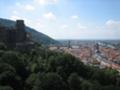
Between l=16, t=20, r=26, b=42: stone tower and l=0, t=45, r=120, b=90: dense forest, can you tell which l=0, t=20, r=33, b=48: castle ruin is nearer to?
l=16, t=20, r=26, b=42: stone tower

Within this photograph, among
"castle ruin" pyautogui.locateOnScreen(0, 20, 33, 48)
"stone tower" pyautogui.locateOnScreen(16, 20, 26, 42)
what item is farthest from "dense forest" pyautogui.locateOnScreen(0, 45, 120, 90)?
"stone tower" pyautogui.locateOnScreen(16, 20, 26, 42)

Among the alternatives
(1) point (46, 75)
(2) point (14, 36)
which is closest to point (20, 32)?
(2) point (14, 36)

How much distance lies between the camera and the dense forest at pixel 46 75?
3356cm

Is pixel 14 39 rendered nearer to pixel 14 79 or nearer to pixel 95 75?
pixel 95 75

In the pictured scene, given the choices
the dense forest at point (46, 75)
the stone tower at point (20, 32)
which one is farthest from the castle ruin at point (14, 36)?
the dense forest at point (46, 75)

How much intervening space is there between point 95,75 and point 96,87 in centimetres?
859

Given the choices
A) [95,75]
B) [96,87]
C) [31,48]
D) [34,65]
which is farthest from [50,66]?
[31,48]

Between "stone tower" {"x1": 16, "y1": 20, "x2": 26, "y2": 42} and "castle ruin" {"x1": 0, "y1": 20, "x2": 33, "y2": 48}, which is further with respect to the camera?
"stone tower" {"x1": 16, "y1": 20, "x2": 26, "y2": 42}

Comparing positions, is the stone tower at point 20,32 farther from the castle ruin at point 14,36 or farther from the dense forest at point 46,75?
the dense forest at point 46,75

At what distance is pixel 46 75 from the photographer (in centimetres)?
3550

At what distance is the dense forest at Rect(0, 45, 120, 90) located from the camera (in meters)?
33.6

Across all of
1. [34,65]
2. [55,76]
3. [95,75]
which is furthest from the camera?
[95,75]

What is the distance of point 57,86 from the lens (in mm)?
33969

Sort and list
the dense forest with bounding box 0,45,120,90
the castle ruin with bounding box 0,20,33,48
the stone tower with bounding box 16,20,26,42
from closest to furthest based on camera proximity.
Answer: the dense forest with bounding box 0,45,120,90 → the castle ruin with bounding box 0,20,33,48 → the stone tower with bounding box 16,20,26,42
